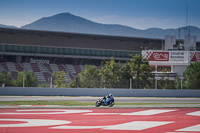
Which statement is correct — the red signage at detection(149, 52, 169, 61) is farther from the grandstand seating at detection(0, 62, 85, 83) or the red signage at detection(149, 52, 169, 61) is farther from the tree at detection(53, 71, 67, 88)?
the tree at detection(53, 71, 67, 88)

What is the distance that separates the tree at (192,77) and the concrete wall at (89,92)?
1733 mm

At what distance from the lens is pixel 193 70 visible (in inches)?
1736

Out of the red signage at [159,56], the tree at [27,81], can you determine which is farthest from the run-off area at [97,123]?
the red signage at [159,56]

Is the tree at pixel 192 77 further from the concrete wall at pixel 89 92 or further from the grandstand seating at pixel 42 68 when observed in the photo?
the grandstand seating at pixel 42 68

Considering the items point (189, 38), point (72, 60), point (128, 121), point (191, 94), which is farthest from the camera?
point (72, 60)

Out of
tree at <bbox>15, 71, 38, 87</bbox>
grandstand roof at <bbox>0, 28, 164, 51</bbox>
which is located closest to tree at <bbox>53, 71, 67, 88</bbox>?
tree at <bbox>15, 71, 38, 87</bbox>

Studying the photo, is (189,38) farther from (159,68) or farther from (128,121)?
(128,121)

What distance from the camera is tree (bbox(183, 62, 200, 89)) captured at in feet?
137

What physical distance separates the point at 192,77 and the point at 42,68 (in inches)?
1407

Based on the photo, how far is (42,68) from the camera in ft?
228

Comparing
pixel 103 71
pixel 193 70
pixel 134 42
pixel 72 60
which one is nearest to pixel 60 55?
pixel 72 60

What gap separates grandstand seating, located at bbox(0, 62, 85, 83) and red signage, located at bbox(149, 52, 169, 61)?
16.7 meters

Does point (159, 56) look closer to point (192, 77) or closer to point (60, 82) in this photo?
point (192, 77)

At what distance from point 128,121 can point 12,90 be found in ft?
72.6
